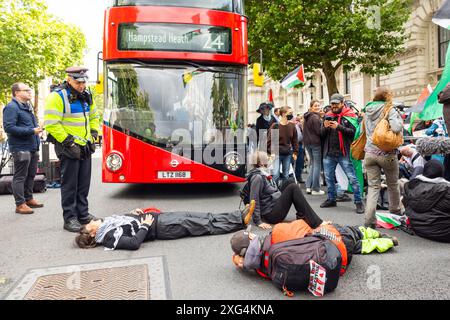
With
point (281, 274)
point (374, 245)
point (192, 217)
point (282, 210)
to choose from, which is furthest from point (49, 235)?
point (374, 245)

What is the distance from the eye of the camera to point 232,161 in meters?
8.38

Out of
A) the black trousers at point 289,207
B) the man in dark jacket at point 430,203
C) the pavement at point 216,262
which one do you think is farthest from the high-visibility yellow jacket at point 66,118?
the man in dark jacket at point 430,203

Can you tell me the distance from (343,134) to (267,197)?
208 cm

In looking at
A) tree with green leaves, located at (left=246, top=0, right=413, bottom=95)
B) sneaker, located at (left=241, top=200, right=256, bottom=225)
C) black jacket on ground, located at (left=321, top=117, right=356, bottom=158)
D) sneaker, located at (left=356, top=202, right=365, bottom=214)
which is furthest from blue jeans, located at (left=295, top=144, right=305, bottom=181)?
tree with green leaves, located at (left=246, top=0, right=413, bottom=95)

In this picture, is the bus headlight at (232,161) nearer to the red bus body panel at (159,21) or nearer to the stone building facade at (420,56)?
the red bus body panel at (159,21)

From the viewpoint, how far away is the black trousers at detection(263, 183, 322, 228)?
5289mm

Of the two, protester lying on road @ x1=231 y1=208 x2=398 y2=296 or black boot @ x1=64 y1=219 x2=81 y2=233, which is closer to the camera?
protester lying on road @ x1=231 y1=208 x2=398 y2=296

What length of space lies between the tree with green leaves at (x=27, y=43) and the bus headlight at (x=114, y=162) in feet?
74.6

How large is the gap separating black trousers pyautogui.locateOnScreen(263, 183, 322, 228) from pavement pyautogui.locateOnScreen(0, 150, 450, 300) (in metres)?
0.32

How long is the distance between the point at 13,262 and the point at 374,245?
3.75 m

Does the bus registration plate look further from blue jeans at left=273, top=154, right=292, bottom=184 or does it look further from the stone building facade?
the stone building facade

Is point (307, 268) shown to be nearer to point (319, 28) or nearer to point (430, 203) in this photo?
point (430, 203)

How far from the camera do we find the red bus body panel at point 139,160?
26.6 feet

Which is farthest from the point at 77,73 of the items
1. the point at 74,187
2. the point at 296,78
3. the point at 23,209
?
the point at 296,78
